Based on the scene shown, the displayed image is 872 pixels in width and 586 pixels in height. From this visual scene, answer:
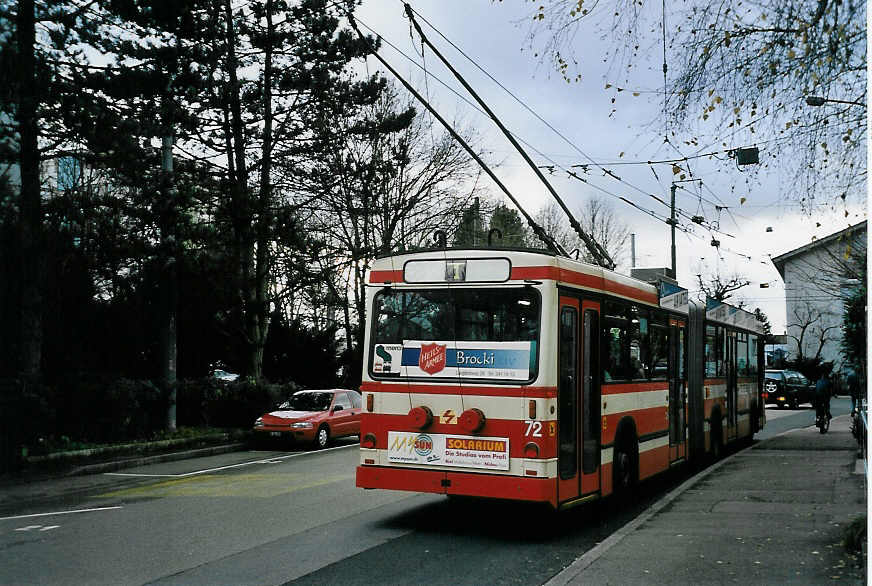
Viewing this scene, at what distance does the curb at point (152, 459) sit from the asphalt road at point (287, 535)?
2.28 meters

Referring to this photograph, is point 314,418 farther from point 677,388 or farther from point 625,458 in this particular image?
point 625,458

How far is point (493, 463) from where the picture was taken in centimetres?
918

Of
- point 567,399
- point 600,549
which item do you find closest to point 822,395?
point 567,399

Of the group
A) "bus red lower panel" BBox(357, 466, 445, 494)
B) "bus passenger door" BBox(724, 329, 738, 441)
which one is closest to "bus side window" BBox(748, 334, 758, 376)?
"bus passenger door" BBox(724, 329, 738, 441)

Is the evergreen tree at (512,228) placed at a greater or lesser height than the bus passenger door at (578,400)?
greater

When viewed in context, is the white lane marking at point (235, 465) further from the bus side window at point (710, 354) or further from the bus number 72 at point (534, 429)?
the bus number 72 at point (534, 429)

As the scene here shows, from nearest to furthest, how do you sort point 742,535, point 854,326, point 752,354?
point 742,535, point 752,354, point 854,326

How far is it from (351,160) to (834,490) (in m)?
23.0

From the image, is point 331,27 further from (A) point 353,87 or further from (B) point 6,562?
(B) point 6,562

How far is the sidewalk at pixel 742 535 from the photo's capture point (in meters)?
7.24

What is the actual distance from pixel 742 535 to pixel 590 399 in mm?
2184

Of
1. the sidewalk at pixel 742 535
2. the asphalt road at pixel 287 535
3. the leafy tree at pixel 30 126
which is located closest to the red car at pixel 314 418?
the leafy tree at pixel 30 126

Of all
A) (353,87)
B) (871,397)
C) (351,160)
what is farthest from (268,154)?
(871,397)

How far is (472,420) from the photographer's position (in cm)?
928
